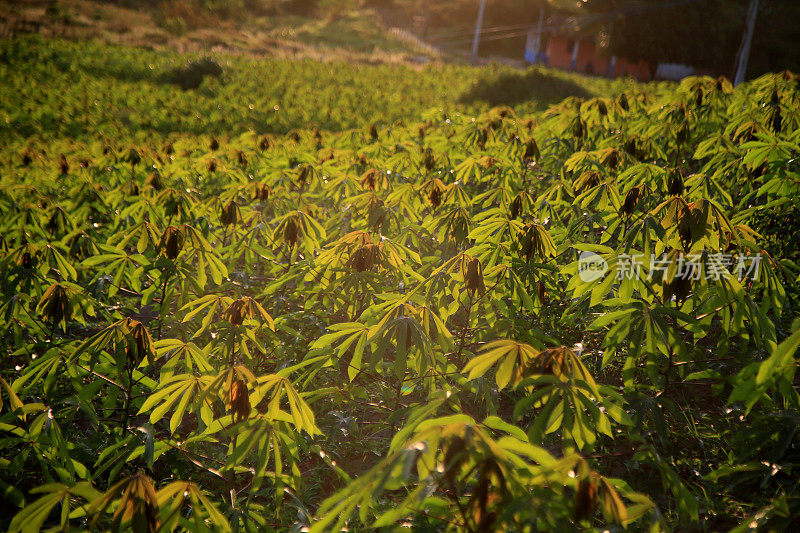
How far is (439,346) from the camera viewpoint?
1.62 metres

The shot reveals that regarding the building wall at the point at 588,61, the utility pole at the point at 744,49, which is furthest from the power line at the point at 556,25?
the utility pole at the point at 744,49

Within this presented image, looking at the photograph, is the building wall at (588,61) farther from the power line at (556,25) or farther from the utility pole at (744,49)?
the utility pole at (744,49)

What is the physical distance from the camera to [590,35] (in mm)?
31125

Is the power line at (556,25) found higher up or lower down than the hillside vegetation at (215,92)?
higher up

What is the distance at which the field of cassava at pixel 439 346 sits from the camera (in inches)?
39.3

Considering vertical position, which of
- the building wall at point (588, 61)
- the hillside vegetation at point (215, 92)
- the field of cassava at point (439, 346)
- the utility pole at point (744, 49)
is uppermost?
the building wall at point (588, 61)

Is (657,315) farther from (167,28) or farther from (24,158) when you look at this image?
(167,28)

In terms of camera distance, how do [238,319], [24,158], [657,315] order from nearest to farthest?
[657,315] → [238,319] → [24,158]

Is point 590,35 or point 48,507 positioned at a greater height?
point 590,35

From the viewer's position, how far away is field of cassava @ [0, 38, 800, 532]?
3.27 feet

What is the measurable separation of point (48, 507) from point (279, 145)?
4.40m

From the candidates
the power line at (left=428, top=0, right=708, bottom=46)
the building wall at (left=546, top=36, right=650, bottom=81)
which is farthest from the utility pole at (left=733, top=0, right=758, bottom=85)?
the building wall at (left=546, top=36, right=650, bottom=81)

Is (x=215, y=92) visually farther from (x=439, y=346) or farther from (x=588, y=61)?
(x=588, y=61)

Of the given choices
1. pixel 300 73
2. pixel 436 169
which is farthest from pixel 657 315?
pixel 300 73
